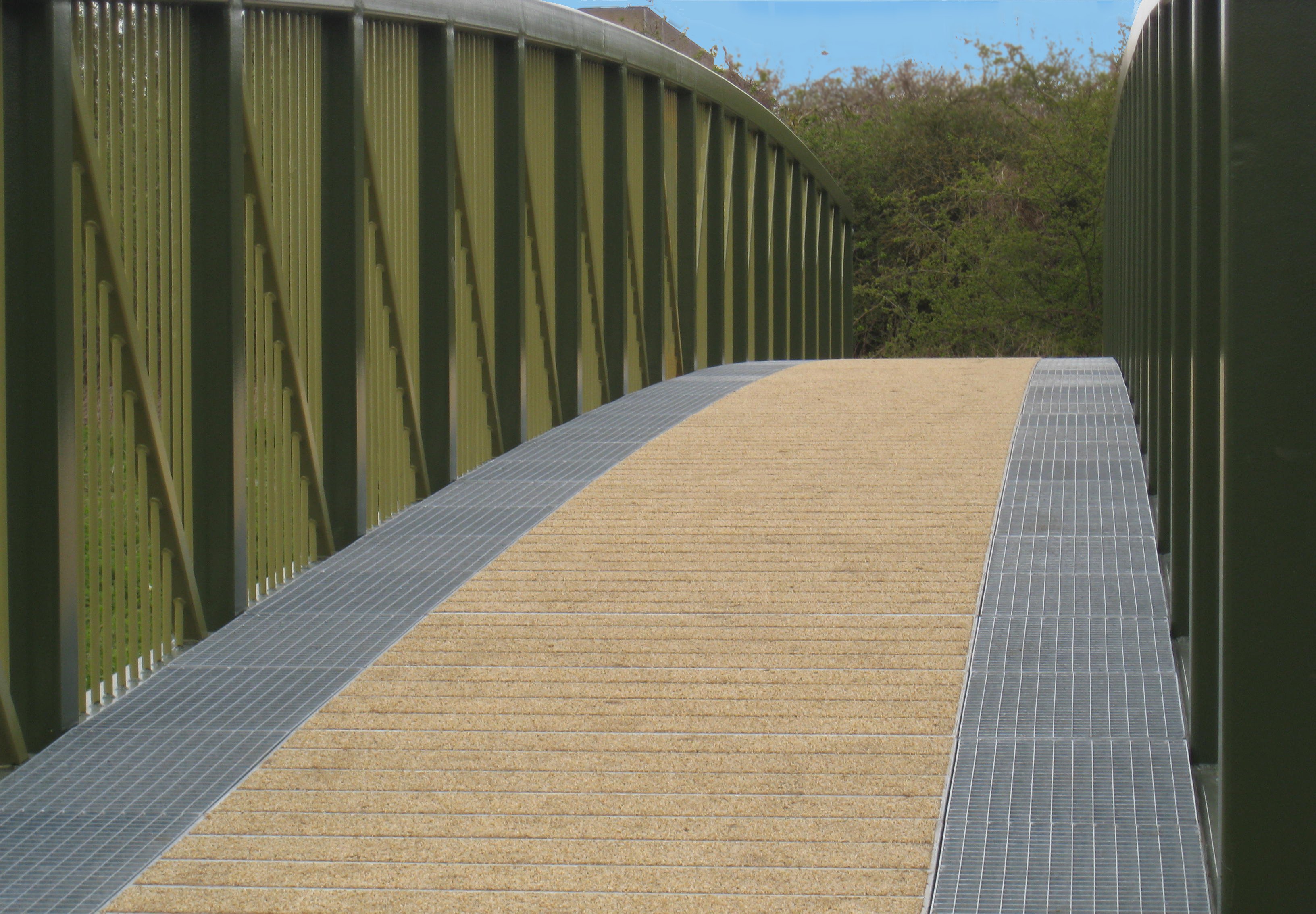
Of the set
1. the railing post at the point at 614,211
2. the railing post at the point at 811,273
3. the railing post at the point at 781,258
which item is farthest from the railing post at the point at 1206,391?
the railing post at the point at 811,273

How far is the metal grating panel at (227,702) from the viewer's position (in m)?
3.66

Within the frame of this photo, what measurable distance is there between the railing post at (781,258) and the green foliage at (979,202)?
8.95m

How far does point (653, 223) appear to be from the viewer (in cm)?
1144

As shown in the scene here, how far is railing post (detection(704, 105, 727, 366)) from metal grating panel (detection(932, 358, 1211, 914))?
739 centimetres

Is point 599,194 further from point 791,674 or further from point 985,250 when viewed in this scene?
point 985,250

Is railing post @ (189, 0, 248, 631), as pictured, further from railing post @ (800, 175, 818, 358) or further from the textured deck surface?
railing post @ (800, 175, 818, 358)

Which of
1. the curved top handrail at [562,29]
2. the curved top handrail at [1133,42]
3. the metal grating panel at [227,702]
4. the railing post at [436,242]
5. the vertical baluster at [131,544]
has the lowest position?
the metal grating panel at [227,702]

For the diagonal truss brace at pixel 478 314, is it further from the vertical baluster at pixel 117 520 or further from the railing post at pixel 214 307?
the vertical baluster at pixel 117 520

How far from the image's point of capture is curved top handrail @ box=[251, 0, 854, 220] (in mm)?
6812

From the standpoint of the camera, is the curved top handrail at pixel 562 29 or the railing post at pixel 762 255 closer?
the curved top handrail at pixel 562 29

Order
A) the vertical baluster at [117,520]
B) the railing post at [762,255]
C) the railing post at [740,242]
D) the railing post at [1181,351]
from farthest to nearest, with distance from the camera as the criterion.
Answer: the railing post at [762,255] < the railing post at [740,242] < the vertical baluster at [117,520] < the railing post at [1181,351]

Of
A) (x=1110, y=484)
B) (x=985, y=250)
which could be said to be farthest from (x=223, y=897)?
(x=985, y=250)

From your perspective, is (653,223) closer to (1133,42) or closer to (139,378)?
(1133,42)

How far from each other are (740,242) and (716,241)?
5.05 ft
